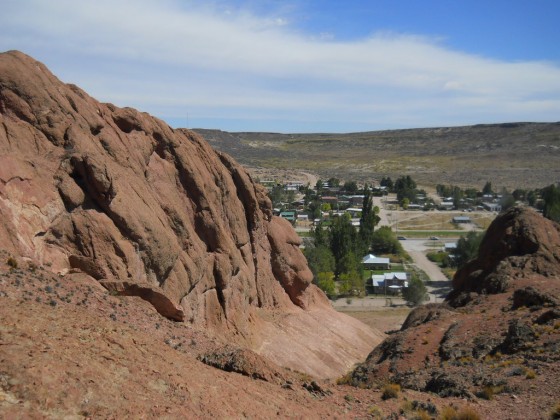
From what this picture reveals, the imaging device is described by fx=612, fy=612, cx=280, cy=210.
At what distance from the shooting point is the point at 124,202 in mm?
25266

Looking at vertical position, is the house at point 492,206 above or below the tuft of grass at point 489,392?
below

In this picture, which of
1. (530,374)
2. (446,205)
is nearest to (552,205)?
(446,205)

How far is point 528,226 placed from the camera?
42.9m

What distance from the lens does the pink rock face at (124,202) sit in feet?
72.5

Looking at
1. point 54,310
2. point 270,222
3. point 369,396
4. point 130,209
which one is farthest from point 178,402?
point 270,222

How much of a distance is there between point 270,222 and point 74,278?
23845 millimetres

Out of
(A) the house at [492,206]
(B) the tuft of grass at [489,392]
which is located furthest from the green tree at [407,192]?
(B) the tuft of grass at [489,392]

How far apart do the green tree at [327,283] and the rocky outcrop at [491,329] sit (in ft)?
92.0

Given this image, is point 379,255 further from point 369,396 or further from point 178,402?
point 178,402

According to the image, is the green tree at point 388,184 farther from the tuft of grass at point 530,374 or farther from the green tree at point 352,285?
the tuft of grass at point 530,374

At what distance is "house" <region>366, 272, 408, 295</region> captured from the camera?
263 feet

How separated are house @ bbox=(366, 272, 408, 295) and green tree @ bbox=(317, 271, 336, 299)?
7.58 m

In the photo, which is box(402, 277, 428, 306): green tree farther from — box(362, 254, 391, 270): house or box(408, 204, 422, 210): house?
box(408, 204, 422, 210): house

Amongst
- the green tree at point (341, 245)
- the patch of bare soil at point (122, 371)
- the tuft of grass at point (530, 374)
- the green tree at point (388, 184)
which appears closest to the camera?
the patch of bare soil at point (122, 371)
